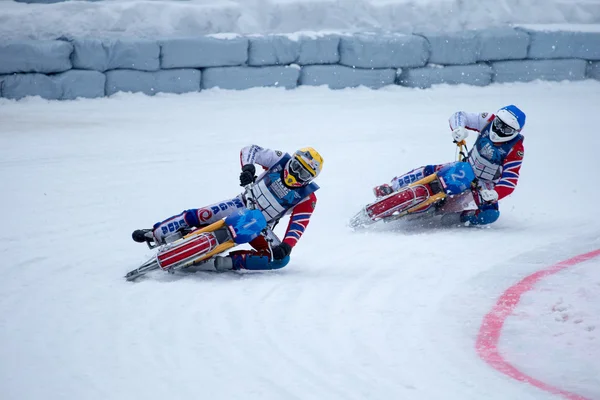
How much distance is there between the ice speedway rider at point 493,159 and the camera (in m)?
8.64

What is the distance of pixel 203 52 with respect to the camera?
14.4 meters

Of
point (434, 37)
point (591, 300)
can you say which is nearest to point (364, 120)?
point (434, 37)

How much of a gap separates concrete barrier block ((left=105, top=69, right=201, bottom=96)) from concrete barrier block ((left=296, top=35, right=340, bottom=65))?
2.00 m

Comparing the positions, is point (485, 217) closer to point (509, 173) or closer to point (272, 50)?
point (509, 173)

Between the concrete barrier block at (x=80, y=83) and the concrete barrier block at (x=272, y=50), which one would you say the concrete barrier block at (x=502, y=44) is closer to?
the concrete barrier block at (x=272, y=50)

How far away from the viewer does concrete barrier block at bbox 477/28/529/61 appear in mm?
16781

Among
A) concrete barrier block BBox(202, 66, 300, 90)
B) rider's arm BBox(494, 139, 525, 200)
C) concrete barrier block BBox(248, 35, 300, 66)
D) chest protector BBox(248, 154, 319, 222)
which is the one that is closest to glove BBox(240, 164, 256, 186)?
chest protector BBox(248, 154, 319, 222)

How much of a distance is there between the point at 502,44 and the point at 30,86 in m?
9.01

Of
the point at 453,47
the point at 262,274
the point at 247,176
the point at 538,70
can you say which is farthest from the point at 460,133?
the point at 538,70

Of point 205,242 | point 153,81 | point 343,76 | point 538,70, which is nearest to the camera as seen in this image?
→ point 205,242

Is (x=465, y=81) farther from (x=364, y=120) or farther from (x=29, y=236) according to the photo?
(x=29, y=236)

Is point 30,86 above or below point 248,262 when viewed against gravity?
below

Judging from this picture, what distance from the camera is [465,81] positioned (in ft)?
55.4

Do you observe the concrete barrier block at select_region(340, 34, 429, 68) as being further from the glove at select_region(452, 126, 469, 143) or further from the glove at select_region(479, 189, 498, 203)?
the glove at select_region(479, 189, 498, 203)
